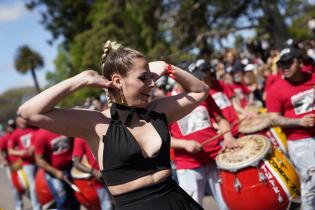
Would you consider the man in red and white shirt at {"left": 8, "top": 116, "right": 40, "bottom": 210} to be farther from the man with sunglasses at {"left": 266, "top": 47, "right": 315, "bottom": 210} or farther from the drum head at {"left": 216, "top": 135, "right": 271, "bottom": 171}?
the man with sunglasses at {"left": 266, "top": 47, "right": 315, "bottom": 210}

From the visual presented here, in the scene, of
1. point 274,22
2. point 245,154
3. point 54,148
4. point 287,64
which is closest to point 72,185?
point 54,148

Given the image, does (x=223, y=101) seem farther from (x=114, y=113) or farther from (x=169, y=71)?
(x=114, y=113)

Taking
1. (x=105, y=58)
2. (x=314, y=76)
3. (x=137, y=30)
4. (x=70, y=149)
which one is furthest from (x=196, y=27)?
(x=105, y=58)

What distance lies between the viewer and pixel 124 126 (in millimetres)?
2994

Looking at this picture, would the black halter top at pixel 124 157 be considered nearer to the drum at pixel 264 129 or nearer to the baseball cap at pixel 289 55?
the baseball cap at pixel 289 55

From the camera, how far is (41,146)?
24.8 ft

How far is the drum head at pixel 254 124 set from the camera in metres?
6.38

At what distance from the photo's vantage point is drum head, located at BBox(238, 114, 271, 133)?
20.9ft

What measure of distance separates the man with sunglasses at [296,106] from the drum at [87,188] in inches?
107

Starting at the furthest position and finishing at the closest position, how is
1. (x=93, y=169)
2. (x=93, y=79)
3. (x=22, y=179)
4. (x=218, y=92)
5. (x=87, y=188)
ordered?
(x=22, y=179) → (x=87, y=188) → (x=93, y=169) → (x=218, y=92) → (x=93, y=79)

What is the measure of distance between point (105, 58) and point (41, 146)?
4.69 meters

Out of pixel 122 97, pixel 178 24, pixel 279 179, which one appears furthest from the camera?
pixel 178 24

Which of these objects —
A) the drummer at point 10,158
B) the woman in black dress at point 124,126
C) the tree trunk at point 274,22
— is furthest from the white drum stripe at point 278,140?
the tree trunk at point 274,22

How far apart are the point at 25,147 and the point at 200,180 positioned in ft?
14.9
